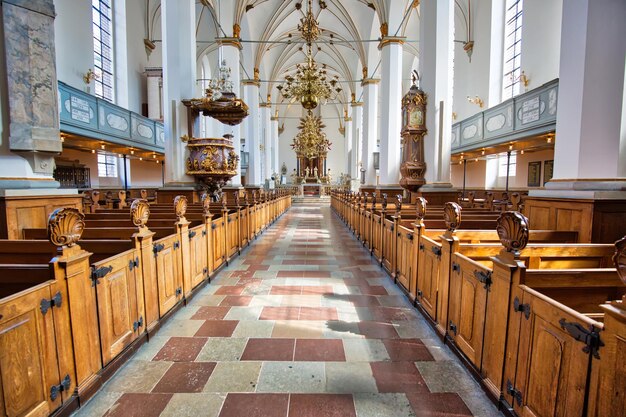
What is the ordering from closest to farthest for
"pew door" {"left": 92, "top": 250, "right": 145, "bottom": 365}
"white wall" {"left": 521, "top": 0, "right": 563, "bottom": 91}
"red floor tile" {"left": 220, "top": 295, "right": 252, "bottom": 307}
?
1. "pew door" {"left": 92, "top": 250, "right": 145, "bottom": 365}
2. "red floor tile" {"left": 220, "top": 295, "right": 252, "bottom": 307}
3. "white wall" {"left": 521, "top": 0, "right": 563, "bottom": 91}

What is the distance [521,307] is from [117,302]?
108 inches

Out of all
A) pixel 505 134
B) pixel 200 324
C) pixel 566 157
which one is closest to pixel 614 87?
pixel 566 157

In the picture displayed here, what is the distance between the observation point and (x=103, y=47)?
11773 mm

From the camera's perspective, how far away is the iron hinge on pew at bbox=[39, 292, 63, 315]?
5.75ft

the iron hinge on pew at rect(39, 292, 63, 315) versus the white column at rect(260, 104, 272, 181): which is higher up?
the white column at rect(260, 104, 272, 181)

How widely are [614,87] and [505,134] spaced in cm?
636

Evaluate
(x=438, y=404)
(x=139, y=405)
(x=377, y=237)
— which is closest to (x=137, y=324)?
(x=139, y=405)

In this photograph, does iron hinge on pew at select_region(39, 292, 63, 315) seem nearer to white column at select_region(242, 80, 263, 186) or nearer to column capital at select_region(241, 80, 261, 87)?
white column at select_region(242, 80, 263, 186)

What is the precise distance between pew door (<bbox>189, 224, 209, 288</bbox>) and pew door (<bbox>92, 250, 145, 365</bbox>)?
3.90 feet

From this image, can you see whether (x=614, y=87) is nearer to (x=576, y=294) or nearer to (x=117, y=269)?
(x=576, y=294)

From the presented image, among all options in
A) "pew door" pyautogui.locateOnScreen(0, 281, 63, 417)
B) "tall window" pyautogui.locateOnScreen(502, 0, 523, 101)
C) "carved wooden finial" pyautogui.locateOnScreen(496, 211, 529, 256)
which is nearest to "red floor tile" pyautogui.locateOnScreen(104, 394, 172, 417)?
"pew door" pyautogui.locateOnScreen(0, 281, 63, 417)

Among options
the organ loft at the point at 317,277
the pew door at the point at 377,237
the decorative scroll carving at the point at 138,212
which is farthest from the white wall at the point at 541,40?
the decorative scroll carving at the point at 138,212

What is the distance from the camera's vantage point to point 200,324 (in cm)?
324

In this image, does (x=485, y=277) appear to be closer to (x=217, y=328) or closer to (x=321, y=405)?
(x=321, y=405)
